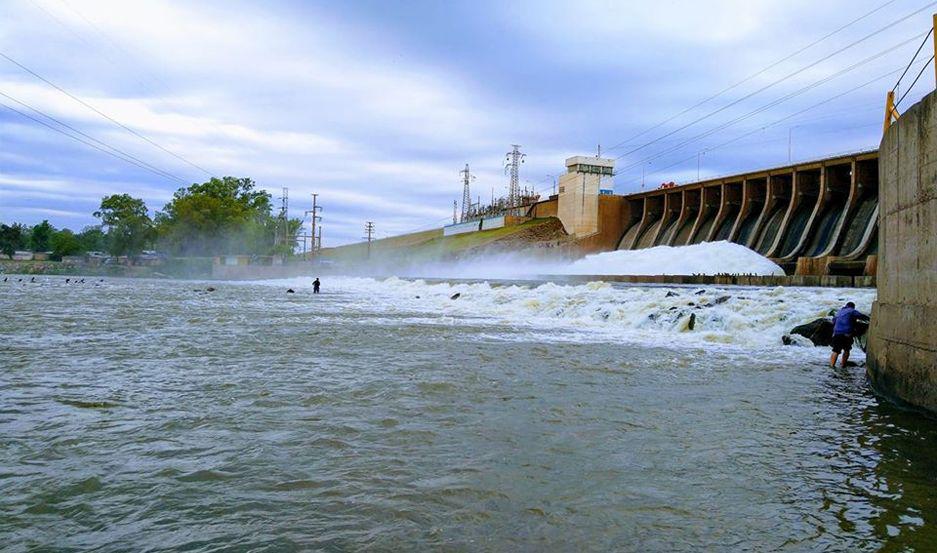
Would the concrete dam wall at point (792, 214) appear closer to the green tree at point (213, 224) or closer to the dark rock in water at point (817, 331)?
the dark rock in water at point (817, 331)

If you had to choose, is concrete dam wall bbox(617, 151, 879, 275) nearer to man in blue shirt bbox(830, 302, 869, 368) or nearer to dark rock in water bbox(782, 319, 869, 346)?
dark rock in water bbox(782, 319, 869, 346)

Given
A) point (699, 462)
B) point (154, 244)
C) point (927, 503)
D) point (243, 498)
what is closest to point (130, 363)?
point (243, 498)

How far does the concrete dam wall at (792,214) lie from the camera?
31391mm

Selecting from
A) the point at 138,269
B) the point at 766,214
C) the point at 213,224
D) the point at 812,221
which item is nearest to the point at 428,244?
the point at 213,224

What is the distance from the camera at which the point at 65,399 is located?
6797 millimetres

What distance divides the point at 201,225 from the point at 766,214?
76.8m

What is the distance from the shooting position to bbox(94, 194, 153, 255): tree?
99.5m

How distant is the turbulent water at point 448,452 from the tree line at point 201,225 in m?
87.2

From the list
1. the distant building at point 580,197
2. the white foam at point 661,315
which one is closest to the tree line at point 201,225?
the distant building at point 580,197

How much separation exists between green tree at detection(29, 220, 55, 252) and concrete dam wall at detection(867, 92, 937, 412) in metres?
148

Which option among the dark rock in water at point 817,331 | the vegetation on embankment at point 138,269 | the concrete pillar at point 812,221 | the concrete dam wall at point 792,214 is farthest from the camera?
the vegetation on embankment at point 138,269

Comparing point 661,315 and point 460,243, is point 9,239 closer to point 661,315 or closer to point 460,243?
point 460,243

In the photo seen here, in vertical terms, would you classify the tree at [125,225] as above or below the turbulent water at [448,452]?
above

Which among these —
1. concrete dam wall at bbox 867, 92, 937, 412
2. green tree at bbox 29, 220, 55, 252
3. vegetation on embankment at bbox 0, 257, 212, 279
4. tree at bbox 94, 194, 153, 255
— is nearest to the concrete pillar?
concrete dam wall at bbox 867, 92, 937, 412
